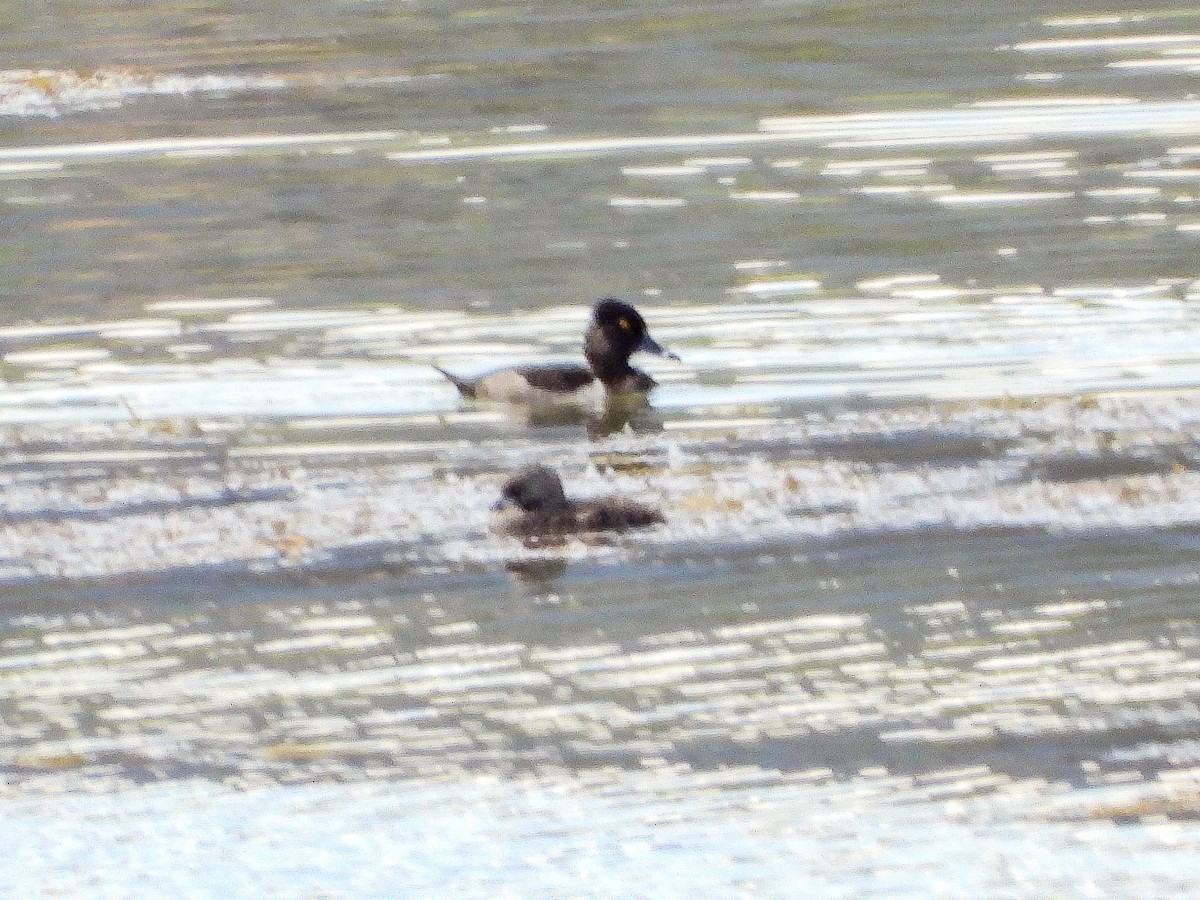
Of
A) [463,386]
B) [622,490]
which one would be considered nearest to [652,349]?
[463,386]

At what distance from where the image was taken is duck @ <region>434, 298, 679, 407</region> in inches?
571

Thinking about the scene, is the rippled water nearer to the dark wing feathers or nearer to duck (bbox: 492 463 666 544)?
duck (bbox: 492 463 666 544)

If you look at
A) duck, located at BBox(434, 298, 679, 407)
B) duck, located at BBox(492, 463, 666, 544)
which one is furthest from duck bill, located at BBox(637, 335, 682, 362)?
duck, located at BBox(492, 463, 666, 544)

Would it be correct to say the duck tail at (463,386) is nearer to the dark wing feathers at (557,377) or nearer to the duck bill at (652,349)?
the dark wing feathers at (557,377)

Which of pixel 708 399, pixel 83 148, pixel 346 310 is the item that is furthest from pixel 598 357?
pixel 83 148

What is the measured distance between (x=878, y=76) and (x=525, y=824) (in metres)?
17.5

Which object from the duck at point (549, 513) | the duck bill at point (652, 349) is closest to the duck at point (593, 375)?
the duck bill at point (652, 349)

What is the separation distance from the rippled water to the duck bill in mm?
132

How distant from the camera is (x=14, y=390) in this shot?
15125 millimetres

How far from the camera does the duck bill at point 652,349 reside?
15398 millimetres

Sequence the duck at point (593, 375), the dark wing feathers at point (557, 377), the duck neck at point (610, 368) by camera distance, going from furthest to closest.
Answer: the duck neck at point (610, 368), the dark wing feathers at point (557, 377), the duck at point (593, 375)

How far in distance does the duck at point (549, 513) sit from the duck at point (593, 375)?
2.77 m

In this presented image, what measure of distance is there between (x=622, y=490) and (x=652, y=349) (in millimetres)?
3117

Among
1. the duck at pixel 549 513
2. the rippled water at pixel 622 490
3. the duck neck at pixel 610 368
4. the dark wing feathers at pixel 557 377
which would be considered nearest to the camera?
the rippled water at pixel 622 490
